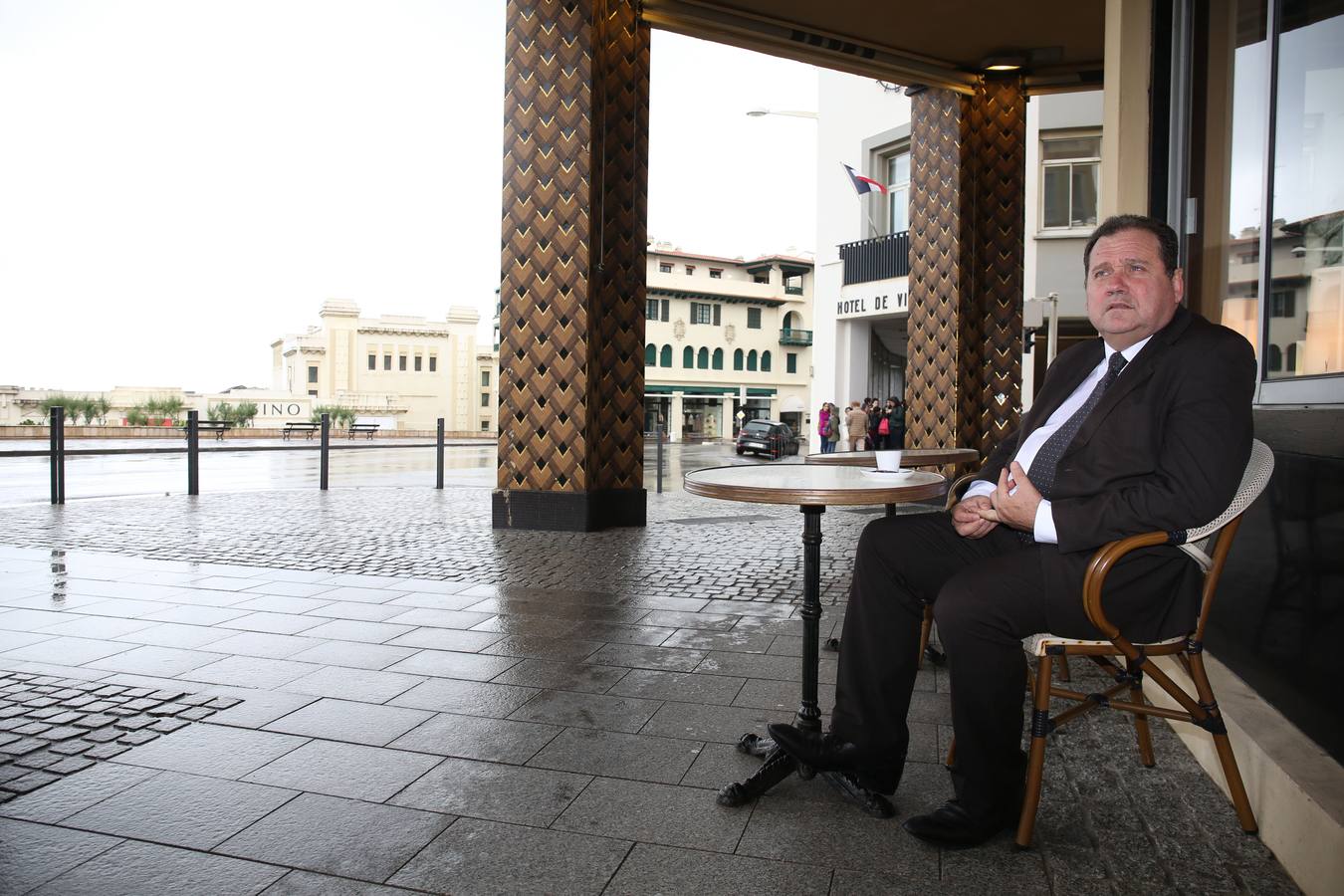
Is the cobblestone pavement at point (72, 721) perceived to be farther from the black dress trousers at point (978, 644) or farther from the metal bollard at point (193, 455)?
the metal bollard at point (193, 455)

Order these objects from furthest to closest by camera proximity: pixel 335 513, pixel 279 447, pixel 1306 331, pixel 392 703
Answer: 1. pixel 279 447
2. pixel 335 513
3. pixel 392 703
4. pixel 1306 331

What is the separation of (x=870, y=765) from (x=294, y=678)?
6.78 ft

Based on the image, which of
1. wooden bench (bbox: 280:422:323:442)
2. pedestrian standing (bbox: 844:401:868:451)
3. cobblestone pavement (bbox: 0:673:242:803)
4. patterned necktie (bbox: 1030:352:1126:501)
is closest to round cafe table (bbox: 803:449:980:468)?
patterned necktie (bbox: 1030:352:1126:501)

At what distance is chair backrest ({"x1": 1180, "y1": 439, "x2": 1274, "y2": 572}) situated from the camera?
6.31 ft

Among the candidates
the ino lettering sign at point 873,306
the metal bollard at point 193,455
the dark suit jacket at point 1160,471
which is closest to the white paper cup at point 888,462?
the dark suit jacket at point 1160,471

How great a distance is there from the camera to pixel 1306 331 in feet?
8.34

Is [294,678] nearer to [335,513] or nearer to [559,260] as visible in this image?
[559,260]

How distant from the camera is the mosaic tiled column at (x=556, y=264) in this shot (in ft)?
23.6

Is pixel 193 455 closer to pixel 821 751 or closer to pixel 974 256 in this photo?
pixel 974 256

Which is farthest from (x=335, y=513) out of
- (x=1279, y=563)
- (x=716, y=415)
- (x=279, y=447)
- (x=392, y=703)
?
(x=716, y=415)

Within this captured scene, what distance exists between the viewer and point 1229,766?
198 cm

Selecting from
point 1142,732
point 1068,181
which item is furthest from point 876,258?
point 1142,732

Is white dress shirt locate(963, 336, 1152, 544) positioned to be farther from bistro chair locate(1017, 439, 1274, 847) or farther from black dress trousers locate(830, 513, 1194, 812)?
bistro chair locate(1017, 439, 1274, 847)

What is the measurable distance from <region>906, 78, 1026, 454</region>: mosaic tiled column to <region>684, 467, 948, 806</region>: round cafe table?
714 cm
